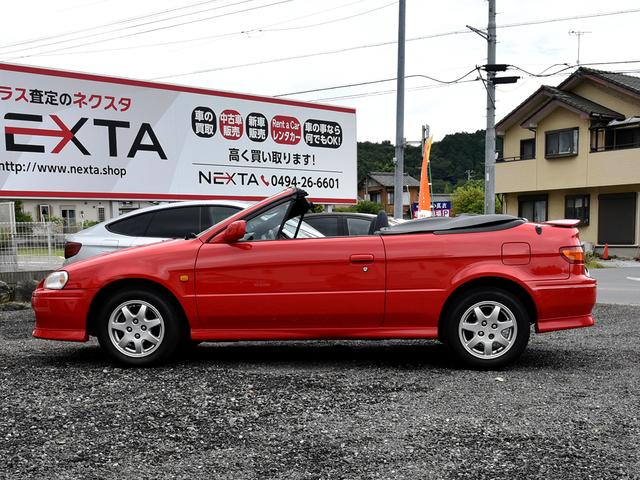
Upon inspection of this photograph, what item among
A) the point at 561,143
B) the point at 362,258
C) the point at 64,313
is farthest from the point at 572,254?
the point at 561,143

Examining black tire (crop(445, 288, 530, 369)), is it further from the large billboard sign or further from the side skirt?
the large billboard sign

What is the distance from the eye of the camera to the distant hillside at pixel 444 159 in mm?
78500

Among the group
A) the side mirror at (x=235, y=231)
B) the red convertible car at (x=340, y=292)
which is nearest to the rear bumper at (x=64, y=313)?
the red convertible car at (x=340, y=292)

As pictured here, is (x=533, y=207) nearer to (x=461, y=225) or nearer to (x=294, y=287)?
(x=461, y=225)

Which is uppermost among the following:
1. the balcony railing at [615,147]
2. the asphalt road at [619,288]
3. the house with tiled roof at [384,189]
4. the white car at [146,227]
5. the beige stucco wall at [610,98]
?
the beige stucco wall at [610,98]

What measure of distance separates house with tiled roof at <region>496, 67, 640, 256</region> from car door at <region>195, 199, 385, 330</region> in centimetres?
2391

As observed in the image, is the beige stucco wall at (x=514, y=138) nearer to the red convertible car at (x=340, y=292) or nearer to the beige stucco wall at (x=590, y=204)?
the beige stucco wall at (x=590, y=204)

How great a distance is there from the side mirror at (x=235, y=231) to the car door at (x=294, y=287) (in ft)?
0.41

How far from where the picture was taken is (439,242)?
5.24 meters

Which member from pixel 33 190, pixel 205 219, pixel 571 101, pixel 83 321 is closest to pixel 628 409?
pixel 83 321

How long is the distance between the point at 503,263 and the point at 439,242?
22.1 inches

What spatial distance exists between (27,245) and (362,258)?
25.0ft

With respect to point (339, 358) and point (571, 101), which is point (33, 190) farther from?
point (571, 101)

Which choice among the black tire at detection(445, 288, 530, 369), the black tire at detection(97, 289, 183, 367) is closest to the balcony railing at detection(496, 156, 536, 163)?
the black tire at detection(445, 288, 530, 369)
